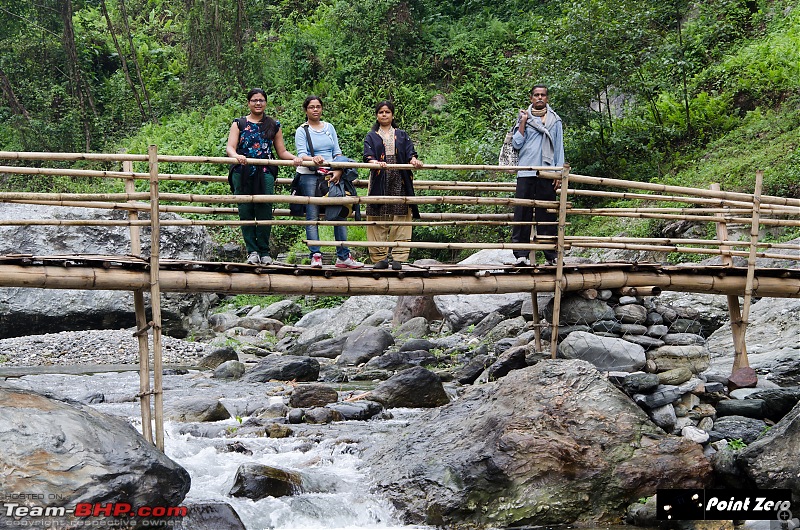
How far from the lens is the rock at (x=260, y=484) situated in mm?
6184

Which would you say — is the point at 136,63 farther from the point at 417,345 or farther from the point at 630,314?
the point at 630,314

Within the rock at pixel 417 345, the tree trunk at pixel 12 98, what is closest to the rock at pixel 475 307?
the rock at pixel 417 345

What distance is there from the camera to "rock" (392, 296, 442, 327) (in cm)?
1243

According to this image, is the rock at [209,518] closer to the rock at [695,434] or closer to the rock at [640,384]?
the rock at [640,384]

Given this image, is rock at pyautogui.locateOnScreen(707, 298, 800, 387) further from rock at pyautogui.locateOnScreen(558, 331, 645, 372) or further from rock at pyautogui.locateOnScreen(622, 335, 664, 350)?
rock at pyautogui.locateOnScreen(558, 331, 645, 372)

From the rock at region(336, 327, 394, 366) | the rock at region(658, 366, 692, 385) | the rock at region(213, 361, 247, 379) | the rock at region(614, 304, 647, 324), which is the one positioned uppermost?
the rock at region(614, 304, 647, 324)

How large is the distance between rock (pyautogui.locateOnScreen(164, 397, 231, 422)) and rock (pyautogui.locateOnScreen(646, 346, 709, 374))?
3.91 metres

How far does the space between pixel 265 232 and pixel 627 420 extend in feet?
10.8

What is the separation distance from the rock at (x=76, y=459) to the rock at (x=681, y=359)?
421 centimetres

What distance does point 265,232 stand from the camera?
7.47 meters

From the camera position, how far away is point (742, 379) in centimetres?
760

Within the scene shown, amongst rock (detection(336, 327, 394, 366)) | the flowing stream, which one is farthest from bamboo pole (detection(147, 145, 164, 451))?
rock (detection(336, 327, 394, 366))

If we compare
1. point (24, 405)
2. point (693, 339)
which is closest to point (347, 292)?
point (24, 405)

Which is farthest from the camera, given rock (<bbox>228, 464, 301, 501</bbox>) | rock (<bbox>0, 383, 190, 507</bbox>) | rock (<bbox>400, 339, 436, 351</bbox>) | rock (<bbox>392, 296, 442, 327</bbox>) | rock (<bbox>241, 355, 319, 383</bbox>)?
rock (<bbox>392, 296, 442, 327</bbox>)
